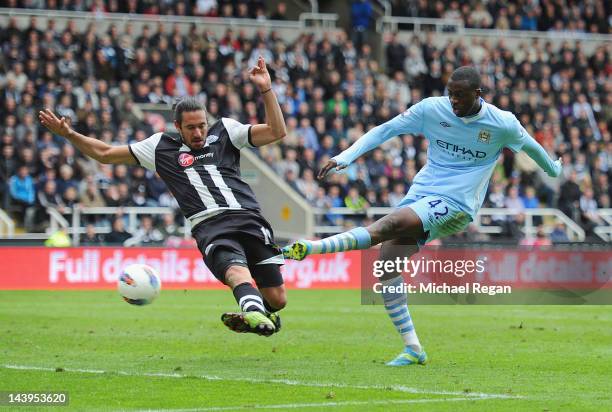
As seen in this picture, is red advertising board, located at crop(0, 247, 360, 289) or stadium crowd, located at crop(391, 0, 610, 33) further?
stadium crowd, located at crop(391, 0, 610, 33)

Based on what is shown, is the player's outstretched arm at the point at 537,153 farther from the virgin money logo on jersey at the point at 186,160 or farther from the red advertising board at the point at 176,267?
the red advertising board at the point at 176,267

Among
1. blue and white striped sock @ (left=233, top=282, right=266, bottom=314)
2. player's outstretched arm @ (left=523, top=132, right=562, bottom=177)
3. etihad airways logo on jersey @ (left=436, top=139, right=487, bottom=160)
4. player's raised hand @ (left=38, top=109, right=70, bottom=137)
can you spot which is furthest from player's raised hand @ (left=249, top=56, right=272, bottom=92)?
player's outstretched arm @ (left=523, top=132, right=562, bottom=177)

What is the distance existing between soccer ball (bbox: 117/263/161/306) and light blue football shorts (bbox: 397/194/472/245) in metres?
2.43

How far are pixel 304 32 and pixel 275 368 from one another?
74.3 ft

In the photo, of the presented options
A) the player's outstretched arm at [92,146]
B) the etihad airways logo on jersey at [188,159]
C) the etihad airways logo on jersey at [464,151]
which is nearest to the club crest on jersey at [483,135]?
the etihad airways logo on jersey at [464,151]

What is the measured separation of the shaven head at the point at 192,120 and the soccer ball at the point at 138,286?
1347 mm

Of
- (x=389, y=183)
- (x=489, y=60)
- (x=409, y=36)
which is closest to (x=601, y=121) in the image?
(x=489, y=60)

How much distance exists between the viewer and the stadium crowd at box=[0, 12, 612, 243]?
2527 cm

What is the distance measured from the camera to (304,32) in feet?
108

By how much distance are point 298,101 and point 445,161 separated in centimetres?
1875

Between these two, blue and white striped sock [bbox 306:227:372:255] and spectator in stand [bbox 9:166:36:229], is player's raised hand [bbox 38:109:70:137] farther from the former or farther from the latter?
spectator in stand [bbox 9:166:36:229]

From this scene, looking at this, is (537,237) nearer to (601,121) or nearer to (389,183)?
(389,183)

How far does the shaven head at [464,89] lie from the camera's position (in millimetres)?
10883

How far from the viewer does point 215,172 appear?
34.4 ft
